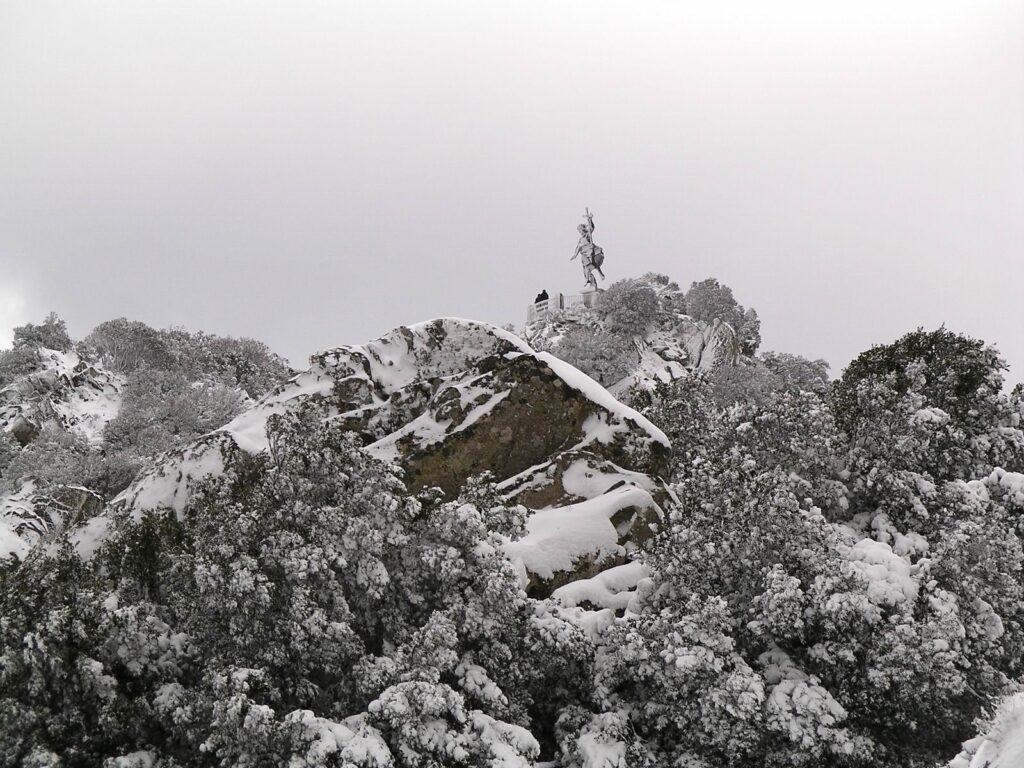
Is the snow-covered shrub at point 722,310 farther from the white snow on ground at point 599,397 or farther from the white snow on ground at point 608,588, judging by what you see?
the white snow on ground at point 608,588

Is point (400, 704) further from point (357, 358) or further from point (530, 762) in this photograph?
point (357, 358)

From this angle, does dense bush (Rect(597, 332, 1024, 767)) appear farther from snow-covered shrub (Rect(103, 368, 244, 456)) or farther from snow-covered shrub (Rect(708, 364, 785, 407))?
snow-covered shrub (Rect(103, 368, 244, 456))

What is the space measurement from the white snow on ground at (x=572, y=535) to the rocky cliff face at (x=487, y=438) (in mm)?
23

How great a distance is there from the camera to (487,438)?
1733 cm

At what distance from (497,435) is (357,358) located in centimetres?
517

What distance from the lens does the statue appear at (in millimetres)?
67250

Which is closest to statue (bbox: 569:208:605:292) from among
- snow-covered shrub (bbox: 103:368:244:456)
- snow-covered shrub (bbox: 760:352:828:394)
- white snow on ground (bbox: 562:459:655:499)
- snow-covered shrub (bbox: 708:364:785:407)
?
snow-covered shrub (bbox: 760:352:828:394)

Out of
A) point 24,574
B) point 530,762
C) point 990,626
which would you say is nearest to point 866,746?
point 990,626

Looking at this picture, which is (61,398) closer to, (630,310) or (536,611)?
(630,310)

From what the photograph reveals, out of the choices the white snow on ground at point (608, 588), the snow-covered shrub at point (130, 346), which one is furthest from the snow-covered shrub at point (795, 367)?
the snow-covered shrub at point (130, 346)

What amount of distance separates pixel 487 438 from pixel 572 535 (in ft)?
11.9

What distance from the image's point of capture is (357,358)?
20.1 metres

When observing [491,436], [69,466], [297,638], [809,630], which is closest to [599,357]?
[69,466]

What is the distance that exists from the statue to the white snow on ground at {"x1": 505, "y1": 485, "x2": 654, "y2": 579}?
52.6 m
